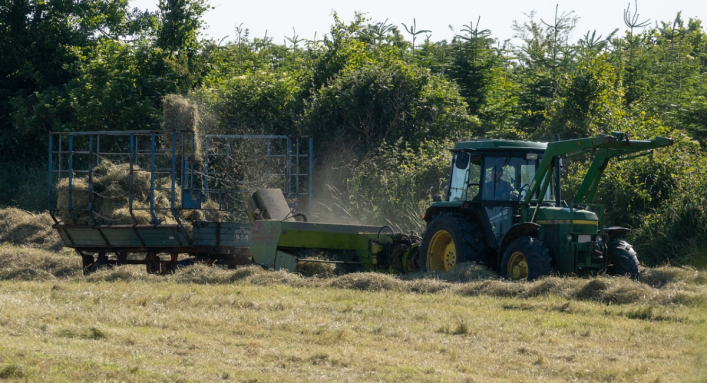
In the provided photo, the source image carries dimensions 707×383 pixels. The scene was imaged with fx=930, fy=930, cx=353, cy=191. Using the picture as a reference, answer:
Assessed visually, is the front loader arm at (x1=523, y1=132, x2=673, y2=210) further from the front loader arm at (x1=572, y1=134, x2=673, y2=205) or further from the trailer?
the trailer

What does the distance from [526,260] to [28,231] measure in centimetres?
1426

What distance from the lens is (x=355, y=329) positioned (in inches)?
380

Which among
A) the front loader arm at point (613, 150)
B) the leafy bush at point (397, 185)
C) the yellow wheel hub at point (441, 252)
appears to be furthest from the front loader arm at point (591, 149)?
the leafy bush at point (397, 185)

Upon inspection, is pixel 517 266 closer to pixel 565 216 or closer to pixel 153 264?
pixel 565 216

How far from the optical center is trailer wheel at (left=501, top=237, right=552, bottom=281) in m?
13.1

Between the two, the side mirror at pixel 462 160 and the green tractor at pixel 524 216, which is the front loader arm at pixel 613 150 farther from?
the side mirror at pixel 462 160

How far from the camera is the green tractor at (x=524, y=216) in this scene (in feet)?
44.2

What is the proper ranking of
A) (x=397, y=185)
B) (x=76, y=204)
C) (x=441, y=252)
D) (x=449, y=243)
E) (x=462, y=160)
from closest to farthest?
(x=462, y=160)
(x=449, y=243)
(x=441, y=252)
(x=76, y=204)
(x=397, y=185)

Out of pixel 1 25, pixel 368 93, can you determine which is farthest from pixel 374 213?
pixel 1 25

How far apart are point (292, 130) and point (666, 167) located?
37.2 ft

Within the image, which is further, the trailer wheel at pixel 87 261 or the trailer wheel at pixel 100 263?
the trailer wheel at pixel 87 261

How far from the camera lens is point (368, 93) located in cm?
2588

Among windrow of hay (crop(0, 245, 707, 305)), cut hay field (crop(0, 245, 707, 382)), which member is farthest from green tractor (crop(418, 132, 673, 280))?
cut hay field (crop(0, 245, 707, 382))

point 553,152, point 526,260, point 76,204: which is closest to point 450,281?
point 526,260
